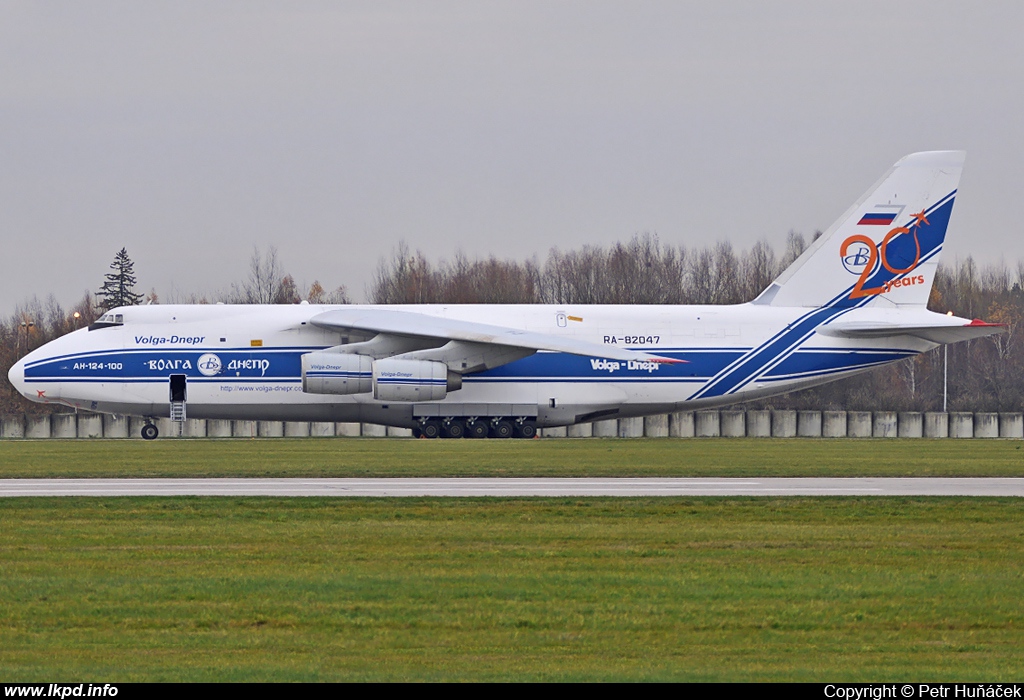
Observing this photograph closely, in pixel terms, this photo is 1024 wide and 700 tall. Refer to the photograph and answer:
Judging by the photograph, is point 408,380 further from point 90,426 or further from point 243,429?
point 90,426

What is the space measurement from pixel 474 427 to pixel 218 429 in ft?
49.3

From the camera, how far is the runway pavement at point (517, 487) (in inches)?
705

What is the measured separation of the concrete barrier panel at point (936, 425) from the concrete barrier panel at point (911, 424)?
0.58 ft

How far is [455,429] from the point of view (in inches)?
1463

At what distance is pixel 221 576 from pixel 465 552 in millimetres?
2351

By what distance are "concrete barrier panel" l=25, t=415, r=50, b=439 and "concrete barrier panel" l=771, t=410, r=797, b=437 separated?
2669 centimetres

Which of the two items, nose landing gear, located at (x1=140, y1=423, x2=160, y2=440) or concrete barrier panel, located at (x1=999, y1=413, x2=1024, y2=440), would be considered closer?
nose landing gear, located at (x1=140, y1=423, x2=160, y2=440)

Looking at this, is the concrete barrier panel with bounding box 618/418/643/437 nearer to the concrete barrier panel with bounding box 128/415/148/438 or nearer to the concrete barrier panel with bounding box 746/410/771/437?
the concrete barrier panel with bounding box 746/410/771/437

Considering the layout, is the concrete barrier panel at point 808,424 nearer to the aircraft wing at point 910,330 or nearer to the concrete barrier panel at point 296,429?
the aircraft wing at point 910,330

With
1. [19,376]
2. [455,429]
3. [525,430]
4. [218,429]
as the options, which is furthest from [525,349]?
[218,429]

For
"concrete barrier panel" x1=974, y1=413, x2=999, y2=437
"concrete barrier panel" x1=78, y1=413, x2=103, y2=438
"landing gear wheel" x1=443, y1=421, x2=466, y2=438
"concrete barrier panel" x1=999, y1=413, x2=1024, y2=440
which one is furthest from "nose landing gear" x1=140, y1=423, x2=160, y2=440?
"concrete barrier panel" x1=999, y1=413, x2=1024, y2=440

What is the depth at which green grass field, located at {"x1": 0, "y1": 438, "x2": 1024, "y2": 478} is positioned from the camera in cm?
2231

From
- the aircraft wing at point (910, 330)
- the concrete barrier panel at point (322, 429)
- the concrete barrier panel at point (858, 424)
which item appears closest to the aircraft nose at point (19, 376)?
the concrete barrier panel at point (322, 429)

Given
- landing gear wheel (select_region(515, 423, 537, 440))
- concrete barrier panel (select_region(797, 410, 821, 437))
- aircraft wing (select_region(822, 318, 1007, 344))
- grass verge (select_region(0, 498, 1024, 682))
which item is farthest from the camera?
concrete barrier panel (select_region(797, 410, 821, 437))
